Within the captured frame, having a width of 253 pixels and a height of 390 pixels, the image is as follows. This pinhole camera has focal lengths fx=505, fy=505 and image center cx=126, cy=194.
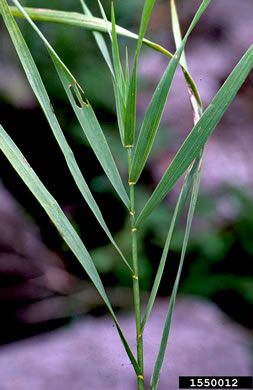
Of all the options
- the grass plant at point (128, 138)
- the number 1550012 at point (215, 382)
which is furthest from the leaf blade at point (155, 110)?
the number 1550012 at point (215, 382)

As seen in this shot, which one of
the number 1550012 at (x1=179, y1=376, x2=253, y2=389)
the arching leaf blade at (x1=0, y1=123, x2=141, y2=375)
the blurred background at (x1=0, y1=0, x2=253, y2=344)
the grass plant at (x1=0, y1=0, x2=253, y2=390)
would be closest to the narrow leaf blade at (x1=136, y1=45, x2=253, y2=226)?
the grass plant at (x1=0, y1=0, x2=253, y2=390)

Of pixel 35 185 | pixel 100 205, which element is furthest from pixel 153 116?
pixel 100 205

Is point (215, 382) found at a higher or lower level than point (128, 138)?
lower

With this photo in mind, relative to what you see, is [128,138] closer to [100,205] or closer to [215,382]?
[215,382]

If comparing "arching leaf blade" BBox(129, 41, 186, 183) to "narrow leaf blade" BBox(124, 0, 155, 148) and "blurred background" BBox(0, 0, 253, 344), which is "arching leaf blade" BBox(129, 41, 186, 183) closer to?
Result: "narrow leaf blade" BBox(124, 0, 155, 148)

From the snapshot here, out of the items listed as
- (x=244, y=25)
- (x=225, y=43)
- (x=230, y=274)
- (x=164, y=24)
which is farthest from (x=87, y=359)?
(x=244, y=25)
